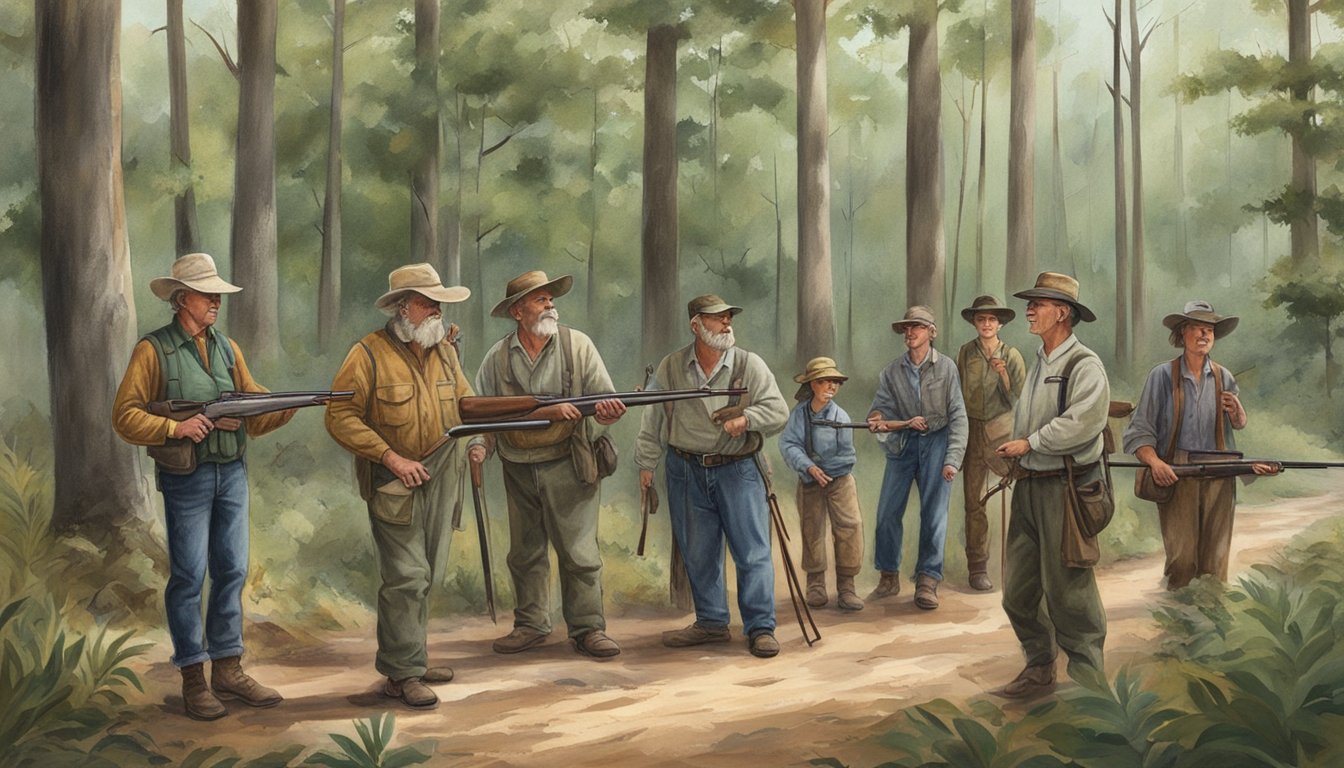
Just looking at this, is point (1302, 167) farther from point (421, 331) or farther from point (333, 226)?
point (333, 226)

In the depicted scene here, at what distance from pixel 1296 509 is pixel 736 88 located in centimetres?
1119

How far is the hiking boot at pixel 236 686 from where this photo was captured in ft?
27.0

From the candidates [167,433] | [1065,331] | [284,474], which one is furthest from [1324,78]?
[167,433]

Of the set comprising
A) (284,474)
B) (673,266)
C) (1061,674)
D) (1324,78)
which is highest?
(1324,78)

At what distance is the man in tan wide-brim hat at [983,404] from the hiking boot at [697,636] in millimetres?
2848

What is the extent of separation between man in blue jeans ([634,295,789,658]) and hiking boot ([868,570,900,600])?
2174 millimetres

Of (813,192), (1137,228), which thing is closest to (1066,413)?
(813,192)

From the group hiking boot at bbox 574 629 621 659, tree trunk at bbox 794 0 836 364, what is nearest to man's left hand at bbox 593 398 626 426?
hiking boot at bbox 574 629 621 659

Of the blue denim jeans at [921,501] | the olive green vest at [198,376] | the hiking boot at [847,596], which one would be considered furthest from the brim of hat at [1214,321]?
the olive green vest at [198,376]

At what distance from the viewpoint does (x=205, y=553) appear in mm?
8070

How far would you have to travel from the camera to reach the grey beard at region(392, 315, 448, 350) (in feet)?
27.9

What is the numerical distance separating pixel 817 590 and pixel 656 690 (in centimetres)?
308

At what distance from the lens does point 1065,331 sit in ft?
26.6

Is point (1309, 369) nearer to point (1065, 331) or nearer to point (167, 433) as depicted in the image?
point (1065, 331)
